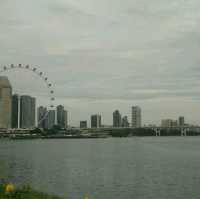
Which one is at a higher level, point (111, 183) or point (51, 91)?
point (51, 91)

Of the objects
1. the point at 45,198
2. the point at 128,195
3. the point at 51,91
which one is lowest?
the point at 128,195

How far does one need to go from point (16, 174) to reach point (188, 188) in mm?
22091

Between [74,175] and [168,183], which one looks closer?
[168,183]

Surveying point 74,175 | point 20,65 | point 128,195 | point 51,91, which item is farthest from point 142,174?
point 51,91

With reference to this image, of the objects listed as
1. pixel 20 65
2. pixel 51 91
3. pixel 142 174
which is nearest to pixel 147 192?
pixel 142 174

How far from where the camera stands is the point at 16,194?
13.5 m

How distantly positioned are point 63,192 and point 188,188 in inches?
457

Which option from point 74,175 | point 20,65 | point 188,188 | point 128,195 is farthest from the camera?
point 20,65

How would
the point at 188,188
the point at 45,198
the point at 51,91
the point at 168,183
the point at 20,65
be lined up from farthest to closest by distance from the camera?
the point at 51,91
the point at 20,65
the point at 168,183
the point at 188,188
the point at 45,198

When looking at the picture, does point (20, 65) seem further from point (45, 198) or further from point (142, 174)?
point (45, 198)

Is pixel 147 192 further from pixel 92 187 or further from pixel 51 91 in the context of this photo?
pixel 51 91

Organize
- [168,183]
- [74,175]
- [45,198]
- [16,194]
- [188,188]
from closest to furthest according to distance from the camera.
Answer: [16,194] < [45,198] < [188,188] < [168,183] < [74,175]

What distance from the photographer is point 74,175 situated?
5328cm

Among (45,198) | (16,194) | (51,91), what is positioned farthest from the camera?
(51,91)
